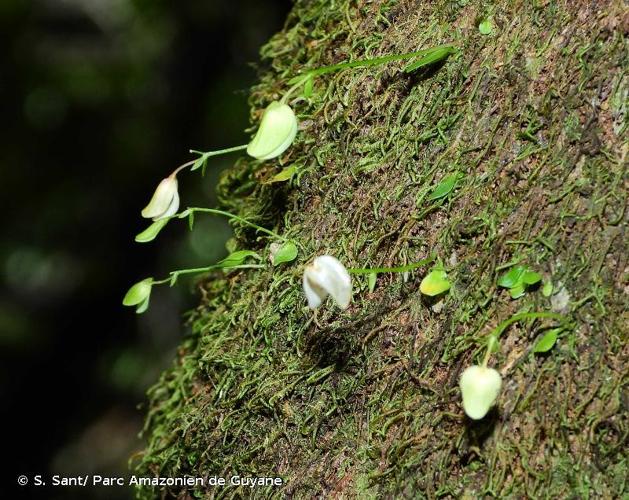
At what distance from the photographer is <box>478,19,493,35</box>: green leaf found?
1.00m

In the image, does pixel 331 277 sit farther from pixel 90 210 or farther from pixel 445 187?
pixel 90 210

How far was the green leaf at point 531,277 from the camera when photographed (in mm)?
853

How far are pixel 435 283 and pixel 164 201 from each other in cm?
46

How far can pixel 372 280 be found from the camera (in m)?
1.00

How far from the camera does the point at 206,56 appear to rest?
3600mm

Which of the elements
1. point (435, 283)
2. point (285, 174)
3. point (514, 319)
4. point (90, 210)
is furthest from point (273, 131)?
point (90, 210)

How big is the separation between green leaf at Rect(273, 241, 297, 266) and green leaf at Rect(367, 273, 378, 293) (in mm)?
148

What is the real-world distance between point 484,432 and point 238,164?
784mm

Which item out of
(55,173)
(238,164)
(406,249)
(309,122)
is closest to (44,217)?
(55,173)

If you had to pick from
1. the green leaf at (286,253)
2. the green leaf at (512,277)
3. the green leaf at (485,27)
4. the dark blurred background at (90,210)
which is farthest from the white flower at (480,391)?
the dark blurred background at (90,210)

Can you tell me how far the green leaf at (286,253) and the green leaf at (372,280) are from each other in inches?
5.8

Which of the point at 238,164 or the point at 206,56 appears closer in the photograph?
the point at 238,164

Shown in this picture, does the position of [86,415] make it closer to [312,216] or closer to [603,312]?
[312,216]

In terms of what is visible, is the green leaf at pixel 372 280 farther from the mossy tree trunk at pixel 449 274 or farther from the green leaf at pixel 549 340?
the green leaf at pixel 549 340
